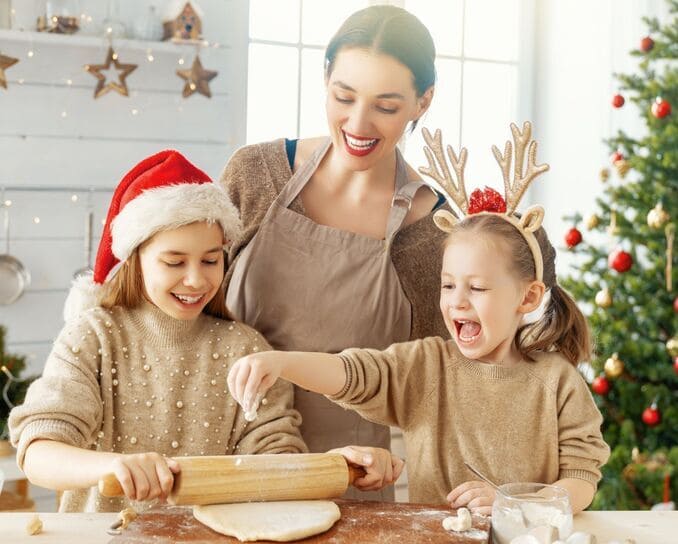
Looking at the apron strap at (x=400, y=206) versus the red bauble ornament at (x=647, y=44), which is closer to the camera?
the apron strap at (x=400, y=206)

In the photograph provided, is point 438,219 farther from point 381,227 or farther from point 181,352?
point 181,352

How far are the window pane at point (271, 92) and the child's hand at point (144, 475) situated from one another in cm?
278

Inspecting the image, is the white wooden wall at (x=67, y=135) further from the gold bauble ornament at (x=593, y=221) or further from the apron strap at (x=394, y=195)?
the apron strap at (x=394, y=195)

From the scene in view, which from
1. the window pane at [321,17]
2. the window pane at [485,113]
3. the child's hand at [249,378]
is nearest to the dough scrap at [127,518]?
the child's hand at [249,378]

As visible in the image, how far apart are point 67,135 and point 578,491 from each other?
2.65 metres

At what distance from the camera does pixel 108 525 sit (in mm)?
1329

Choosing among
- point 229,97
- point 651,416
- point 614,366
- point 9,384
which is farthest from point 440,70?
point 9,384

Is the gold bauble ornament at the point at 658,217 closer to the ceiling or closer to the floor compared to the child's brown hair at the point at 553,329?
closer to the ceiling

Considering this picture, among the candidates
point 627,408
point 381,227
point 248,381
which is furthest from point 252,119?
point 248,381

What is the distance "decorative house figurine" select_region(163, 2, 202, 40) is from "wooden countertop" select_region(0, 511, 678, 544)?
2.55 meters

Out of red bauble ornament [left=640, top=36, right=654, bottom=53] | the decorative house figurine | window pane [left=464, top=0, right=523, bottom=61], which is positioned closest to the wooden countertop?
red bauble ornament [left=640, top=36, right=654, bottom=53]

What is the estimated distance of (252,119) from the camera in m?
3.97

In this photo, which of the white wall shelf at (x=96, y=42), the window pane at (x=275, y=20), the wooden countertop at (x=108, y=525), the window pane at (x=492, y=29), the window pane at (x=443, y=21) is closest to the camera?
the wooden countertop at (x=108, y=525)

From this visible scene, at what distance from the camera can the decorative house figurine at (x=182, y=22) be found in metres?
3.58
